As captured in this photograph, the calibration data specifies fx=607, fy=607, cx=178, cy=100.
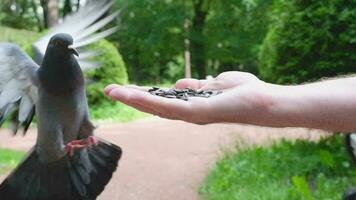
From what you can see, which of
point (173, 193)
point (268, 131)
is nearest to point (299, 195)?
point (173, 193)

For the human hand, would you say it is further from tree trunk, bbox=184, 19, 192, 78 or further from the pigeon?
tree trunk, bbox=184, 19, 192, 78

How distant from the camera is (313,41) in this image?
609 centimetres

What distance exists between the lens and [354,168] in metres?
5.50

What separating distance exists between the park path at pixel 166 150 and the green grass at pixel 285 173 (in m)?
0.38

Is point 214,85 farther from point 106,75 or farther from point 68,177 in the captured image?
point 106,75

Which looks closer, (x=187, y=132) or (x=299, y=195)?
(x=299, y=195)

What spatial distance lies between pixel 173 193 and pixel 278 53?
185 centimetres

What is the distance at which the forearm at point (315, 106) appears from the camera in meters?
1.81

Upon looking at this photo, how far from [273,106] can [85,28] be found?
2799 millimetres

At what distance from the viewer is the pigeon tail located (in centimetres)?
377

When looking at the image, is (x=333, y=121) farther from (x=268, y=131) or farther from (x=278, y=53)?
(x=268, y=131)

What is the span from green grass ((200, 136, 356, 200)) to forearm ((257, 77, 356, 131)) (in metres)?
2.99

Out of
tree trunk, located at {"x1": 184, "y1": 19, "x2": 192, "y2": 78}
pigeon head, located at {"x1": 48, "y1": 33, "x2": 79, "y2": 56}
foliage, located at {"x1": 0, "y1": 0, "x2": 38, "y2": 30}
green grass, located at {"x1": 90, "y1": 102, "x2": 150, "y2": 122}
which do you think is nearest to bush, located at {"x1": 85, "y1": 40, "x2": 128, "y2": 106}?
green grass, located at {"x1": 90, "y1": 102, "x2": 150, "y2": 122}

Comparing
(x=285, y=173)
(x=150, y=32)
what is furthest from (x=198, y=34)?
(x=285, y=173)
